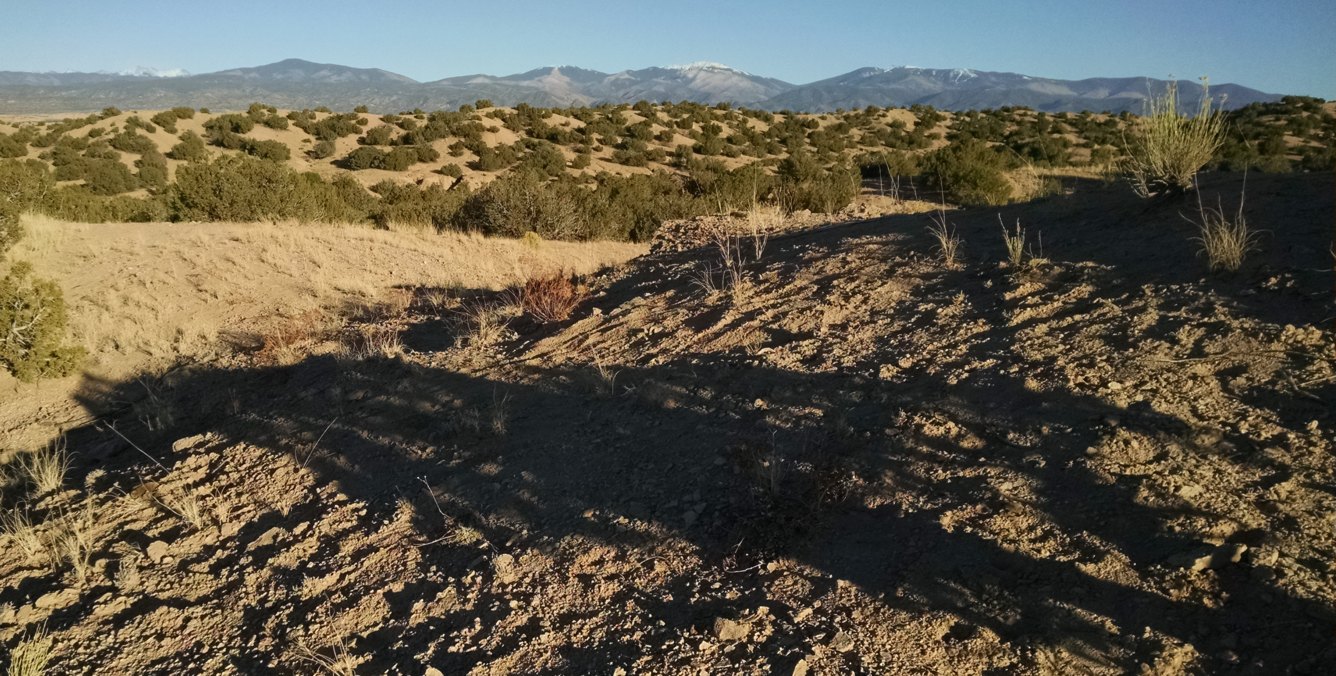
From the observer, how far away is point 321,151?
26.0 metres

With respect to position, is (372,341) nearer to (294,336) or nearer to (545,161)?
(294,336)

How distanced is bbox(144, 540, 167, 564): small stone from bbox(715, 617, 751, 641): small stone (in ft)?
10.6

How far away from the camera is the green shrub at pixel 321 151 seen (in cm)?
2603

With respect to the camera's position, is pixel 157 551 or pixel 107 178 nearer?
pixel 157 551

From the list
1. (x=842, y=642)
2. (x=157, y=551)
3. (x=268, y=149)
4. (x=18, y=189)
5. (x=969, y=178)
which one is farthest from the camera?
(x=268, y=149)

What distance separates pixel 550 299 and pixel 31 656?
4490 mm

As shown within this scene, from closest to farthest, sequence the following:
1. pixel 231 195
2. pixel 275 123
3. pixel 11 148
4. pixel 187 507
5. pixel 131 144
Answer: pixel 187 507 < pixel 231 195 < pixel 11 148 < pixel 131 144 < pixel 275 123

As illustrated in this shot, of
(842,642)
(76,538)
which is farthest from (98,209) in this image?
(842,642)

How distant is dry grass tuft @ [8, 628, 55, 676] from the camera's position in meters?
3.05

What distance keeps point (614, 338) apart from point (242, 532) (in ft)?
9.40

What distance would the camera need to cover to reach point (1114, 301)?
423 centimetres

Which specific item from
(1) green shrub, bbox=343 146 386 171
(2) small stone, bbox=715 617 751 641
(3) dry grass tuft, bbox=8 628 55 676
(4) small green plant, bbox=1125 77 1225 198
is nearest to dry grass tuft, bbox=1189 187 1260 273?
(4) small green plant, bbox=1125 77 1225 198

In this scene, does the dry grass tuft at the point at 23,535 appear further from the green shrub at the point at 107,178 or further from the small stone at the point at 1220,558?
the green shrub at the point at 107,178

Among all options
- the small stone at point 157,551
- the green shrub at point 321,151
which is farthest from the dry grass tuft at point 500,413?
the green shrub at point 321,151
